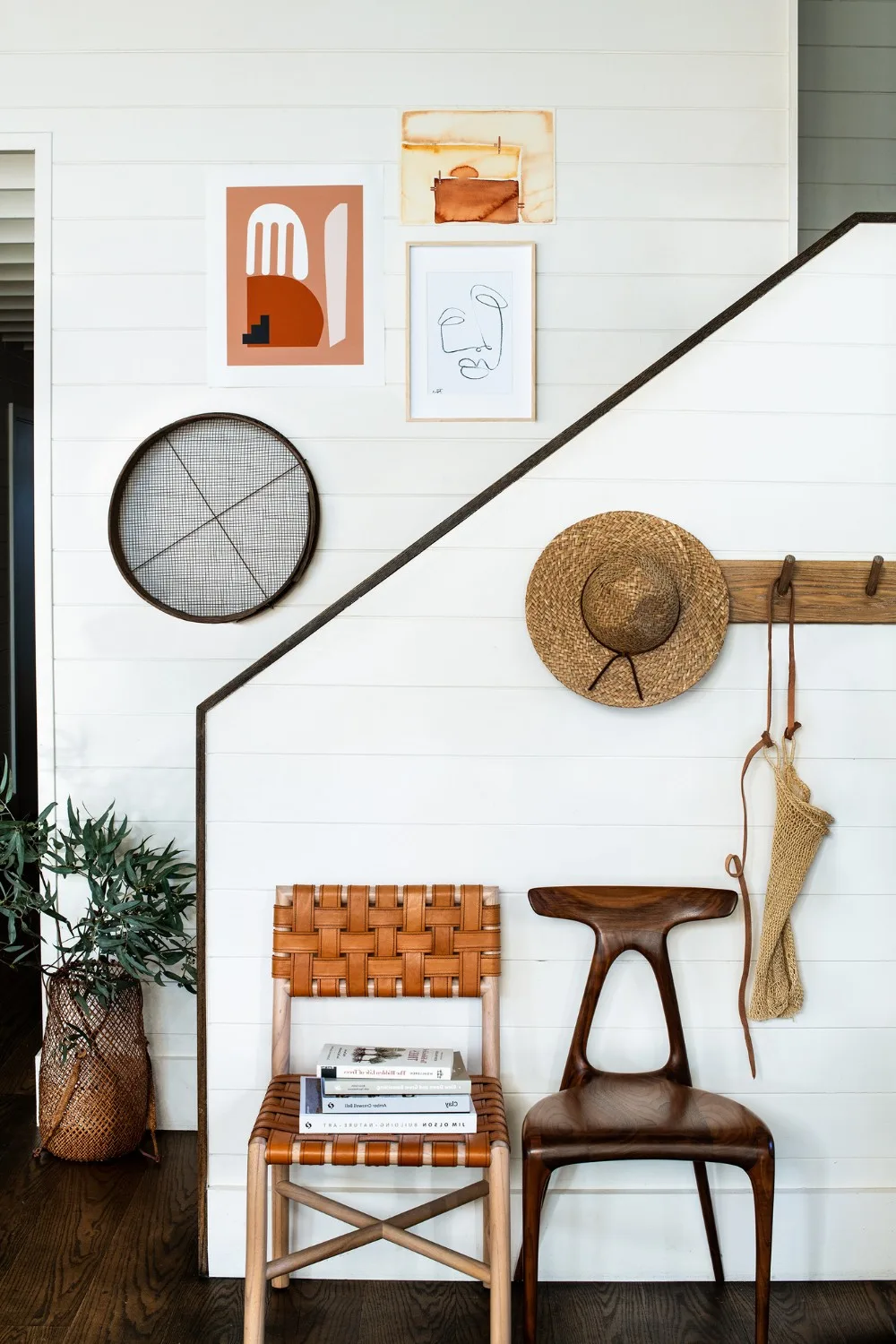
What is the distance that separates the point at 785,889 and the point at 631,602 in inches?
25.3

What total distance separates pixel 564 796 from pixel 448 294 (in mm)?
1422

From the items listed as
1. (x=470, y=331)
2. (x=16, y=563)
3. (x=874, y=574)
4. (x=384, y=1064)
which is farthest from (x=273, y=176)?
(x=16, y=563)

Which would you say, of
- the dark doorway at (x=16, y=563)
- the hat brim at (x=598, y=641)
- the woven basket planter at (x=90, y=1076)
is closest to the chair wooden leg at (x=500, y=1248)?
the hat brim at (x=598, y=641)

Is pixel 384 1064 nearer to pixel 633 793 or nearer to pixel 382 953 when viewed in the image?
pixel 382 953

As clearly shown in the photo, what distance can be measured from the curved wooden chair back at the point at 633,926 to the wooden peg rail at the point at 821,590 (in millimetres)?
563

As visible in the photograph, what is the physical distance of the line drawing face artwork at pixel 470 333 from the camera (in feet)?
9.41

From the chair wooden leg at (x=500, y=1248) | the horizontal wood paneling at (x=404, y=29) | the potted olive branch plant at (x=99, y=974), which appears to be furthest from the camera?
the horizontal wood paneling at (x=404, y=29)

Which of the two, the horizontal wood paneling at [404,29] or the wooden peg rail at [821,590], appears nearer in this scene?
the wooden peg rail at [821,590]

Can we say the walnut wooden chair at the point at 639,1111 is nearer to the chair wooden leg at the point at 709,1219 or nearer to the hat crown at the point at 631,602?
the chair wooden leg at the point at 709,1219

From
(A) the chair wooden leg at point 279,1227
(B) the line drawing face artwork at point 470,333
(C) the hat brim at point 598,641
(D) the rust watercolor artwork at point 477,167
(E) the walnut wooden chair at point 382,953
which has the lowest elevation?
(A) the chair wooden leg at point 279,1227

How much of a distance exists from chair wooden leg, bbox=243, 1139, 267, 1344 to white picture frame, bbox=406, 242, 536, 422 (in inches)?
72.7

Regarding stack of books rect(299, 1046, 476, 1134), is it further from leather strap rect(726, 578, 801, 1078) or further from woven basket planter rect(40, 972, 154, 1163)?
woven basket planter rect(40, 972, 154, 1163)

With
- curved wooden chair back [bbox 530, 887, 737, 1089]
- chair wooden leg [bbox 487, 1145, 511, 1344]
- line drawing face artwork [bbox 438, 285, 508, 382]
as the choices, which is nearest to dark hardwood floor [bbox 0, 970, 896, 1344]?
chair wooden leg [bbox 487, 1145, 511, 1344]

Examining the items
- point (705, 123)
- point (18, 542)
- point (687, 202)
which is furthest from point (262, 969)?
point (18, 542)
